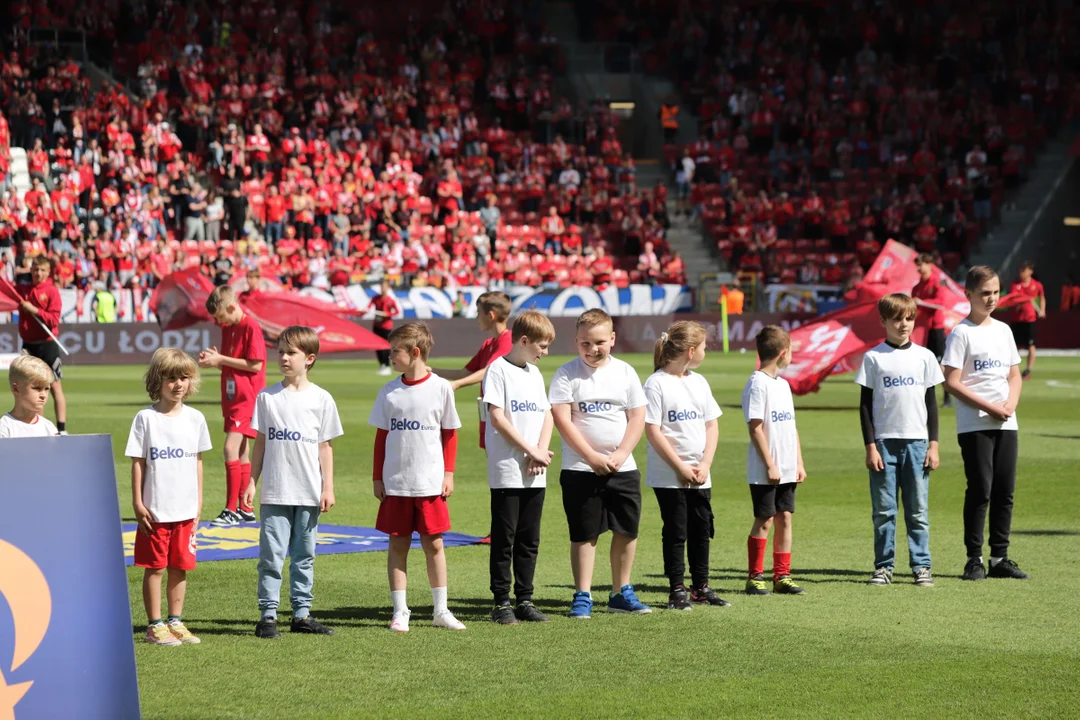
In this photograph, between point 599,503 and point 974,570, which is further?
point 974,570

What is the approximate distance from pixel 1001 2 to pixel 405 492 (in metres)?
47.7

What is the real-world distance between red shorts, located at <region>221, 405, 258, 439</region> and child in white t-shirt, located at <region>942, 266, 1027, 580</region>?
17.8ft

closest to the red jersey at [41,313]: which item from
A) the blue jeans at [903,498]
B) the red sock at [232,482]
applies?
the red sock at [232,482]

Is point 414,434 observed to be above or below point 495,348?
below

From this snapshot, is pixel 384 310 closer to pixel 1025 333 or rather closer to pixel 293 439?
pixel 1025 333

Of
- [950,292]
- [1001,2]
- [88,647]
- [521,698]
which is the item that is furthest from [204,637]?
[1001,2]

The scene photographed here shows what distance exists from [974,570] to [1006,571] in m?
0.19

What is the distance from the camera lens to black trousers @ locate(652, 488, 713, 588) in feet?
29.0

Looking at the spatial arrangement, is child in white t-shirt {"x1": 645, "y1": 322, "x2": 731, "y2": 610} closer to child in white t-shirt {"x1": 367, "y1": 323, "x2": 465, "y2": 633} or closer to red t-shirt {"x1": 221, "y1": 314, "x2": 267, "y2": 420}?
child in white t-shirt {"x1": 367, "y1": 323, "x2": 465, "y2": 633}

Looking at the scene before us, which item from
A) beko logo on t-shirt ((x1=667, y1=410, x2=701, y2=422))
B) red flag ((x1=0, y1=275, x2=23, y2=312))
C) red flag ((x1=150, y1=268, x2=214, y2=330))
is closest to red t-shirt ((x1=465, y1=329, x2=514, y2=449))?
beko logo on t-shirt ((x1=667, y1=410, x2=701, y2=422))

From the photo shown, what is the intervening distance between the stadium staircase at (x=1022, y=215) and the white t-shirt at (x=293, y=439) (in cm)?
3793

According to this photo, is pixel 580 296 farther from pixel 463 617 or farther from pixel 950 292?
pixel 463 617

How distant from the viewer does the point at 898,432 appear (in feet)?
32.1

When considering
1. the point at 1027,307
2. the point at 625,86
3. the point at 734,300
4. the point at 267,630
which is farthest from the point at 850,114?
the point at 267,630
